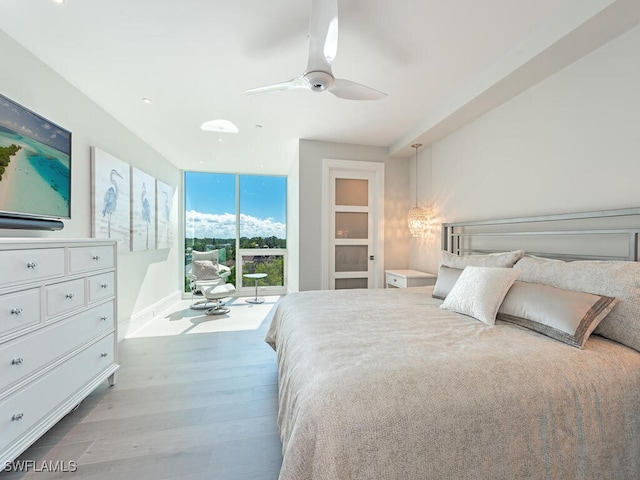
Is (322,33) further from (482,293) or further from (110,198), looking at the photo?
(110,198)

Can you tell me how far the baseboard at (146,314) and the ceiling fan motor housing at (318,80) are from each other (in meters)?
3.39

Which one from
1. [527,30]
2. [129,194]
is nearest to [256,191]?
[129,194]

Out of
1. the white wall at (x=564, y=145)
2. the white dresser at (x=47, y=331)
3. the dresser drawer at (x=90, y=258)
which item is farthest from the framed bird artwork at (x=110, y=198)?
the white wall at (x=564, y=145)

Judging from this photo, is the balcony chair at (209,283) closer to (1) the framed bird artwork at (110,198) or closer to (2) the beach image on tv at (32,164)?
(1) the framed bird artwork at (110,198)

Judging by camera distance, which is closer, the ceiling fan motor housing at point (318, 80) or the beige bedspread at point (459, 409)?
the beige bedspread at point (459, 409)

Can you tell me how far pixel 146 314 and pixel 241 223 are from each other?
7.99 ft

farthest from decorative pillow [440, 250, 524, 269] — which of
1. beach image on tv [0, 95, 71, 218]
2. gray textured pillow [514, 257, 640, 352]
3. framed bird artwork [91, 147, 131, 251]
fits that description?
beach image on tv [0, 95, 71, 218]

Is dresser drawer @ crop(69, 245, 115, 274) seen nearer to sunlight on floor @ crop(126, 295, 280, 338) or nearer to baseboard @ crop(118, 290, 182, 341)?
baseboard @ crop(118, 290, 182, 341)

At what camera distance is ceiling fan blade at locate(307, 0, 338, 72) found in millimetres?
1341

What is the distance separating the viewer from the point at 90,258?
190cm

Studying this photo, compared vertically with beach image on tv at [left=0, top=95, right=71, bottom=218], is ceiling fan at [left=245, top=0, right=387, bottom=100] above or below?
above

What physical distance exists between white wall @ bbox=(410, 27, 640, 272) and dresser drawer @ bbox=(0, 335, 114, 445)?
3.54 m

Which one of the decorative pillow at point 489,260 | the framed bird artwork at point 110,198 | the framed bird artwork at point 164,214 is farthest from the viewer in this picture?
the framed bird artwork at point 164,214

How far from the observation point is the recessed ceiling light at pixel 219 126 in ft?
10.3
